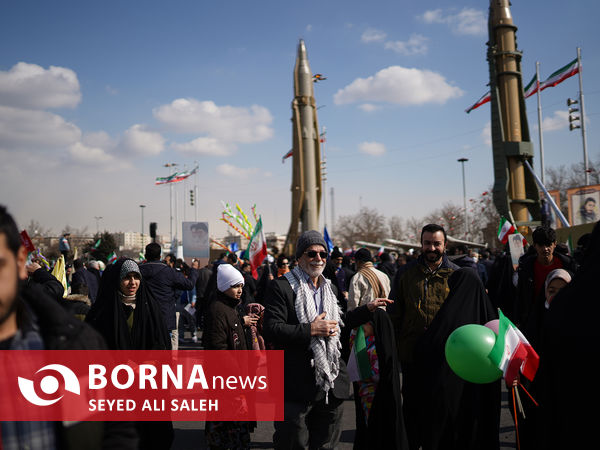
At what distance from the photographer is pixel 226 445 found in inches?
170

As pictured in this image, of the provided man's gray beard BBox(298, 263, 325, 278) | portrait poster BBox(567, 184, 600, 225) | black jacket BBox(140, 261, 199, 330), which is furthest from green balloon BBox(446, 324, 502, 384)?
portrait poster BBox(567, 184, 600, 225)

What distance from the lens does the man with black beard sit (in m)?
4.39

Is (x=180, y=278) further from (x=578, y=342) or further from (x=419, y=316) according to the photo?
(x=578, y=342)

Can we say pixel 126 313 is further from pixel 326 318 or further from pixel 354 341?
pixel 354 341

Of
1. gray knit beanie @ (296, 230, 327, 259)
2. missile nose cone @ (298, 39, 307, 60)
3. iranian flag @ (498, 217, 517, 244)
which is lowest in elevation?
gray knit beanie @ (296, 230, 327, 259)

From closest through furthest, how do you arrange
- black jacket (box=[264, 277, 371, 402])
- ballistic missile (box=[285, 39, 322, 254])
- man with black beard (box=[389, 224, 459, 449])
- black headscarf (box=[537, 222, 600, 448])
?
black headscarf (box=[537, 222, 600, 448]) → black jacket (box=[264, 277, 371, 402]) → man with black beard (box=[389, 224, 459, 449]) → ballistic missile (box=[285, 39, 322, 254])

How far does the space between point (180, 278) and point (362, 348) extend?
381 centimetres

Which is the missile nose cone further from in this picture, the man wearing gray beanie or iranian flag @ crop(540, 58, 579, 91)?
the man wearing gray beanie

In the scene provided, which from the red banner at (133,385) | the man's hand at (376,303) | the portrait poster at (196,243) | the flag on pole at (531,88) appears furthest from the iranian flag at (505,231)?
the flag on pole at (531,88)

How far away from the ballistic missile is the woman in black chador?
34.5 m

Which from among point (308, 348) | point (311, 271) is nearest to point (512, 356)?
point (308, 348)

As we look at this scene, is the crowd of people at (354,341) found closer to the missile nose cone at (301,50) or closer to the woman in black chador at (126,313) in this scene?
the woman in black chador at (126,313)

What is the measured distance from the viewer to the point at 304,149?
39.5m

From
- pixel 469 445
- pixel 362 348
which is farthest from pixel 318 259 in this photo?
pixel 469 445
